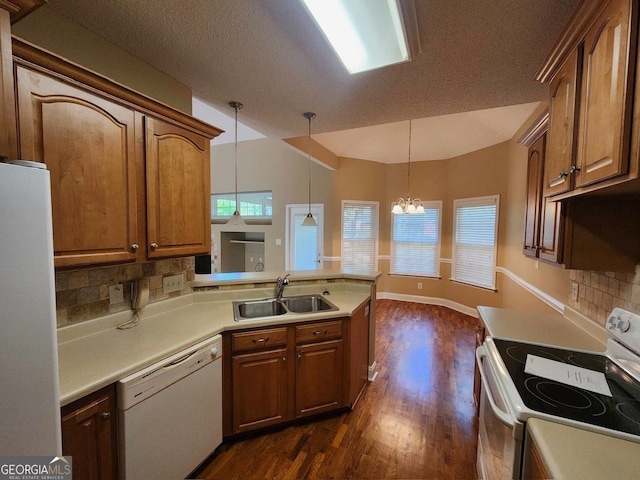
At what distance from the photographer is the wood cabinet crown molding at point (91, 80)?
41.4 inches

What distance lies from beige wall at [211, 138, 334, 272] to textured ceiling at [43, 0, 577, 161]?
2.92 metres

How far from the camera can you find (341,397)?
212 cm

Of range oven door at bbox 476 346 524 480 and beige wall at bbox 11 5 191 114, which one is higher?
beige wall at bbox 11 5 191 114

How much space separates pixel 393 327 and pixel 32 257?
159 inches

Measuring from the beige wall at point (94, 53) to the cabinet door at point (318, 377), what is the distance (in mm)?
2079

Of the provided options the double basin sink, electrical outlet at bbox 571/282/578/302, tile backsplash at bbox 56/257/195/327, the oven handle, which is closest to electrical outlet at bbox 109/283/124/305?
tile backsplash at bbox 56/257/195/327

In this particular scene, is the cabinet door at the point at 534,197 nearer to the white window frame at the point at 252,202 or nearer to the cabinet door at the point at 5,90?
the cabinet door at the point at 5,90

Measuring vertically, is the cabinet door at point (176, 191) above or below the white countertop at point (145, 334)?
above

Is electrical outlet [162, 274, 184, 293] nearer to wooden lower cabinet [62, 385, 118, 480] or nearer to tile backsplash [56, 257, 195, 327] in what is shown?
tile backsplash [56, 257, 195, 327]

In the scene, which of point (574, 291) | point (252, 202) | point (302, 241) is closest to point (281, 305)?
point (574, 291)

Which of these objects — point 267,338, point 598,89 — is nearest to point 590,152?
point 598,89

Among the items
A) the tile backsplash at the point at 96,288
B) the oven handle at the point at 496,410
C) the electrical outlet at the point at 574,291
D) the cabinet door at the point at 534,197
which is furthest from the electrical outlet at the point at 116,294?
the electrical outlet at the point at 574,291

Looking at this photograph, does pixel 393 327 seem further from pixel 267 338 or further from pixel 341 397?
pixel 267 338

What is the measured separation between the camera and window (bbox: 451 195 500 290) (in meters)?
4.23
